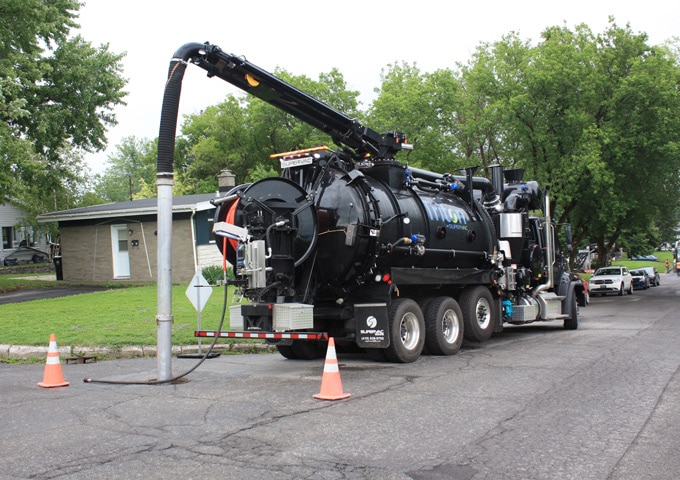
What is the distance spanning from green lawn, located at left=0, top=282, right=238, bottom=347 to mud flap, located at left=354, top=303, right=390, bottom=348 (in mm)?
3911

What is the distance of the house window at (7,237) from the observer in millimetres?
49312

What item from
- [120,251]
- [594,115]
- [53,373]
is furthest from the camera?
[594,115]

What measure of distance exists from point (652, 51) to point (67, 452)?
96.4 ft

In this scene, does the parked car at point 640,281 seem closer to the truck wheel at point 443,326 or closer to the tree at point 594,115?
the tree at point 594,115

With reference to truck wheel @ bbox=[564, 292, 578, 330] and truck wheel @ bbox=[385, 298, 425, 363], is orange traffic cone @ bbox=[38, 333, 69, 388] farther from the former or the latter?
truck wheel @ bbox=[564, 292, 578, 330]

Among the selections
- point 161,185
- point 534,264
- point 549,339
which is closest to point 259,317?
point 161,185

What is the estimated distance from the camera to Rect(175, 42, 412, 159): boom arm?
9.61m

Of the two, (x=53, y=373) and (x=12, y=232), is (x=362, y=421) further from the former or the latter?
(x=12, y=232)

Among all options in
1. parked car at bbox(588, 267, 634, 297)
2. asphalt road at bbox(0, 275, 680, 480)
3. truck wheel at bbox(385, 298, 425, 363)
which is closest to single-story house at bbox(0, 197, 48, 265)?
parked car at bbox(588, 267, 634, 297)

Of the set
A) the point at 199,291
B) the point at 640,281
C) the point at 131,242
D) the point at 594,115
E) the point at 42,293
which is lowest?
the point at 640,281

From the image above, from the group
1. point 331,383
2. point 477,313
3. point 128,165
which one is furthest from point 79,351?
point 128,165

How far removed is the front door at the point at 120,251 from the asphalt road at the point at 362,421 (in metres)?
16.3

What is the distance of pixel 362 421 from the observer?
258 inches

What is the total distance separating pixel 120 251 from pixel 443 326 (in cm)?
1844
